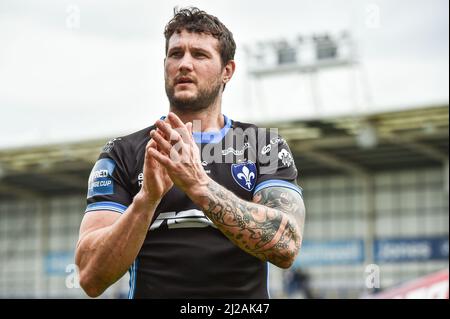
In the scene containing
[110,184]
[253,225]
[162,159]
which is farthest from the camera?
[110,184]

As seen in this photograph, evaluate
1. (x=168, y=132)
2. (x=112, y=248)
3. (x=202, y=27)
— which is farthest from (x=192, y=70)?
(x=112, y=248)

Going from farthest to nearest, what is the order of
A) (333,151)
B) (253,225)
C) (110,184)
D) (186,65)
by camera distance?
1. (333,151)
2. (110,184)
3. (186,65)
4. (253,225)

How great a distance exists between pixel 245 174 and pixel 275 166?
6.5 inches

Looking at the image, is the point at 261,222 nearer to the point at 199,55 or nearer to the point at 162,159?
the point at 162,159

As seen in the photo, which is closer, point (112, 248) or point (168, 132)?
point (168, 132)

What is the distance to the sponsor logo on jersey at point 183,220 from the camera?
419 cm

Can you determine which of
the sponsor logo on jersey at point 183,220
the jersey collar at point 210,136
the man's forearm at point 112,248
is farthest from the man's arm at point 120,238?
the jersey collar at point 210,136

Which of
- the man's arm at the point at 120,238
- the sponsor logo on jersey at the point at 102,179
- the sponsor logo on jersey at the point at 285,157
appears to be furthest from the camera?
the sponsor logo on jersey at the point at 285,157

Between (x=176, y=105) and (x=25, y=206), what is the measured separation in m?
40.4

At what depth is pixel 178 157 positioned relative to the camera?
3783mm

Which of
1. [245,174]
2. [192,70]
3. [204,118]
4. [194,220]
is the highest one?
[192,70]

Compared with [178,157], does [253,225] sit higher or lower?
lower

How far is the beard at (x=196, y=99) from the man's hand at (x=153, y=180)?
488 millimetres

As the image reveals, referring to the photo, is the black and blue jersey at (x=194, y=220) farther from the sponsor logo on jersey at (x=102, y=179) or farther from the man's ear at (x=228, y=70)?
the man's ear at (x=228, y=70)
